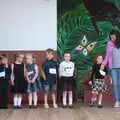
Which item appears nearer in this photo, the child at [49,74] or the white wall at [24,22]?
the child at [49,74]

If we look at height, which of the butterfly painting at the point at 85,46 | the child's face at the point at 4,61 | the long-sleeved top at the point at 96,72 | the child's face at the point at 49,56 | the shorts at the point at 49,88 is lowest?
the shorts at the point at 49,88

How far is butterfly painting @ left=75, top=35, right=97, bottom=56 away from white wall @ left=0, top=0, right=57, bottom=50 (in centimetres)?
97

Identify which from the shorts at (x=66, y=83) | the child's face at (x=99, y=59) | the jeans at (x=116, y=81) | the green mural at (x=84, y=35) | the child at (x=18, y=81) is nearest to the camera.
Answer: the child at (x=18, y=81)

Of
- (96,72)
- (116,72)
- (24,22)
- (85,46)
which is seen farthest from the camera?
(85,46)

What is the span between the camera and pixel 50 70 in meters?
12.7

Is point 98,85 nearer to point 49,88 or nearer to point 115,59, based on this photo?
point 115,59

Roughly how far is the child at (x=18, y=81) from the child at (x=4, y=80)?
0.17 m

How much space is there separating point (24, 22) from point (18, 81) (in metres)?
1.88

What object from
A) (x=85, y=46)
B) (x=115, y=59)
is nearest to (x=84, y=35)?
(x=85, y=46)

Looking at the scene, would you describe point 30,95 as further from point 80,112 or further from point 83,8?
point 83,8

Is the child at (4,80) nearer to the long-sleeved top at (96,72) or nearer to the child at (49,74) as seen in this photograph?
the child at (49,74)

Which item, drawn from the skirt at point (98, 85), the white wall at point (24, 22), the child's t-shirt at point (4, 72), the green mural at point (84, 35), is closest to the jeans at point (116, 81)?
the skirt at point (98, 85)

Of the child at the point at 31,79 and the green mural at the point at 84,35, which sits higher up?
the green mural at the point at 84,35

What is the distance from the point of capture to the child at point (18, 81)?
1257cm
